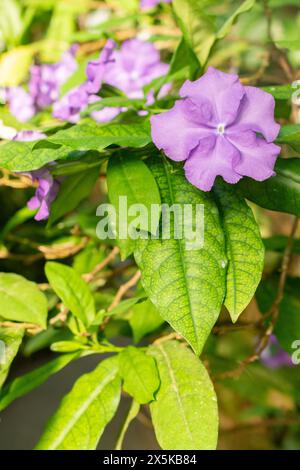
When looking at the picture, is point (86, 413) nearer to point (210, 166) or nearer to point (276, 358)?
point (210, 166)

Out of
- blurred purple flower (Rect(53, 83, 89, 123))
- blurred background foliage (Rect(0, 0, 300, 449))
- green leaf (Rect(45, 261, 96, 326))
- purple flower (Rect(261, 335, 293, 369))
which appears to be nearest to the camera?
green leaf (Rect(45, 261, 96, 326))

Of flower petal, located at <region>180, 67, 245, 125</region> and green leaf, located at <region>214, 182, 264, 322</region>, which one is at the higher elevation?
flower petal, located at <region>180, 67, 245, 125</region>

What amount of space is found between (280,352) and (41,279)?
27.9 inches

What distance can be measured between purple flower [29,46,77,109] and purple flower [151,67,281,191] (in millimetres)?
568

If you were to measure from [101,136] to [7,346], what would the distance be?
300mm

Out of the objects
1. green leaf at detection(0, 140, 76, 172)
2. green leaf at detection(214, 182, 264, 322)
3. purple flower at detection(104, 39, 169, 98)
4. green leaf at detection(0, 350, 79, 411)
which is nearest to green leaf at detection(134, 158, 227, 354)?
green leaf at detection(214, 182, 264, 322)

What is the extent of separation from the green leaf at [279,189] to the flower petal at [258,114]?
0.09 metres

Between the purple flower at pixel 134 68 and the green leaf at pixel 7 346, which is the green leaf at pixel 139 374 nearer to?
the green leaf at pixel 7 346

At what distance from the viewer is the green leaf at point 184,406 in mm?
735

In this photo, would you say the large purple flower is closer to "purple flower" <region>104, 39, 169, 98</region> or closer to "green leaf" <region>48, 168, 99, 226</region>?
"green leaf" <region>48, 168, 99, 226</region>

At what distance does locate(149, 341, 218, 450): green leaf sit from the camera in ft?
2.41

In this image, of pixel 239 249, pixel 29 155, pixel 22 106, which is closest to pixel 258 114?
pixel 239 249

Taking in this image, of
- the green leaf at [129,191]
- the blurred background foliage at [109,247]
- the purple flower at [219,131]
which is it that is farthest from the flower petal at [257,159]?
the blurred background foliage at [109,247]

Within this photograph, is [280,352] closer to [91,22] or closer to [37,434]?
[37,434]
